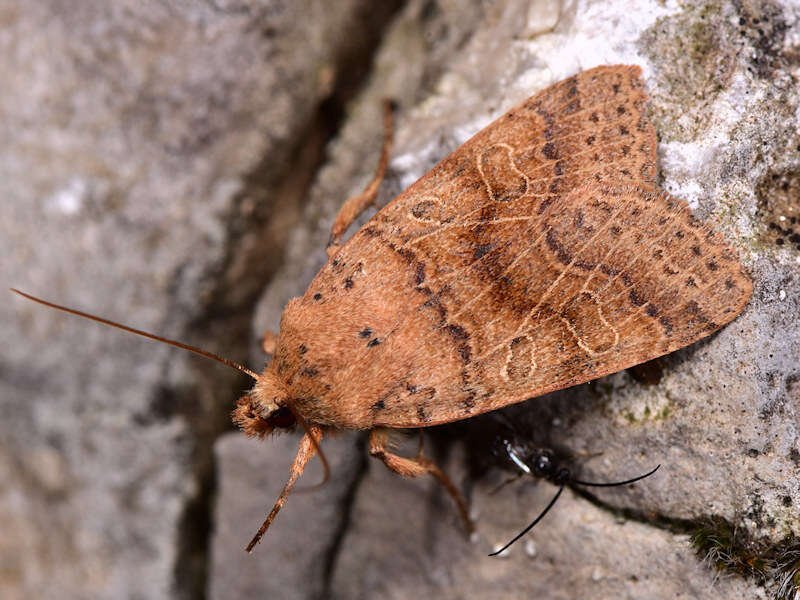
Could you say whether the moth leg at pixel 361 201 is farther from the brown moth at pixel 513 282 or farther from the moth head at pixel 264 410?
the moth head at pixel 264 410

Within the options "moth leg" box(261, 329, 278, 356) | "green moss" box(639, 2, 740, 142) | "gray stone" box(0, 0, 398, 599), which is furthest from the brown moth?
"gray stone" box(0, 0, 398, 599)

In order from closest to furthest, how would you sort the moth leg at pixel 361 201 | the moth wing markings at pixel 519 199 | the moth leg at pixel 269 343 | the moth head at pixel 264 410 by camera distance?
the moth wing markings at pixel 519 199
the moth head at pixel 264 410
the moth leg at pixel 361 201
the moth leg at pixel 269 343

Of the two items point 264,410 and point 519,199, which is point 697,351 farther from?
point 264,410

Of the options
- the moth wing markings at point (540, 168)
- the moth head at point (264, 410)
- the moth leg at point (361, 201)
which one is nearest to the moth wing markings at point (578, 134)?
the moth wing markings at point (540, 168)

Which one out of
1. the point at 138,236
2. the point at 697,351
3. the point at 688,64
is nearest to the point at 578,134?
the point at 688,64

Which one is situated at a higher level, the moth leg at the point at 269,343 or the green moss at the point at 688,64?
the green moss at the point at 688,64

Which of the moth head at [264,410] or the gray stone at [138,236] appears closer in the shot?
the moth head at [264,410]

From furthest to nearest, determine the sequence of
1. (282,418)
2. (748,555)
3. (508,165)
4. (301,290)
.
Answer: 1. (301,290)
2. (282,418)
3. (508,165)
4. (748,555)
